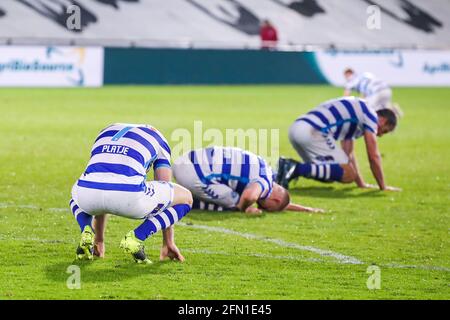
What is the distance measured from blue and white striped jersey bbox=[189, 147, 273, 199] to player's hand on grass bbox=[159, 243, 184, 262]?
2.31 meters

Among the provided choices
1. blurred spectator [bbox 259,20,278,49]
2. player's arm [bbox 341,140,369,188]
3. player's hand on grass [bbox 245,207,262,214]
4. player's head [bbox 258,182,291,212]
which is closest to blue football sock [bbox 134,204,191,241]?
player's hand on grass [bbox 245,207,262,214]

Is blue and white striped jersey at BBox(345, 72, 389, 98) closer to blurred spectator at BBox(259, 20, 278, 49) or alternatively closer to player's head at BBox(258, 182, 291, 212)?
player's head at BBox(258, 182, 291, 212)

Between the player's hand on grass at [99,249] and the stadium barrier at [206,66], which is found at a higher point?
the stadium barrier at [206,66]

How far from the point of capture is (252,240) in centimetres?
916

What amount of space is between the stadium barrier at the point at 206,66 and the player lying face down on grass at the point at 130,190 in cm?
2175

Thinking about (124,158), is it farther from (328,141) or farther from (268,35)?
(268,35)

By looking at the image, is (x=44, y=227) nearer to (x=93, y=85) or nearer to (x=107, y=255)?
(x=107, y=255)

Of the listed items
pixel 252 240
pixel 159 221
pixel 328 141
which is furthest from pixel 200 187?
pixel 328 141

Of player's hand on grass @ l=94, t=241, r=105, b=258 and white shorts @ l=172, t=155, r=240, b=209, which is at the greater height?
white shorts @ l=172, t=155, r=240, b=209

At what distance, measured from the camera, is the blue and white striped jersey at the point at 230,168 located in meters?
10.3

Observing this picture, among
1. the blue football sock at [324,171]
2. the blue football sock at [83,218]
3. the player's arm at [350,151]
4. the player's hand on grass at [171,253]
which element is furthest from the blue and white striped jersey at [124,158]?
the player's arm at [350,151]

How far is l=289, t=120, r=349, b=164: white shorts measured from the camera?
12.9m

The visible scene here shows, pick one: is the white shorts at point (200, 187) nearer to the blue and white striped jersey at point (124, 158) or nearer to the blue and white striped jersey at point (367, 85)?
the blue and white striped jersey at point (124, 158)

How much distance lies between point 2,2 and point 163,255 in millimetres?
33367
